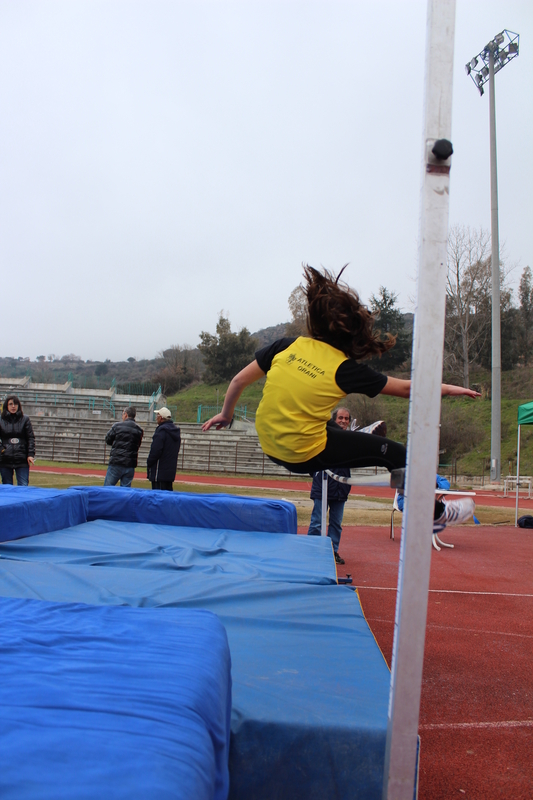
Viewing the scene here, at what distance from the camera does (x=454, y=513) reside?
9.18 ft

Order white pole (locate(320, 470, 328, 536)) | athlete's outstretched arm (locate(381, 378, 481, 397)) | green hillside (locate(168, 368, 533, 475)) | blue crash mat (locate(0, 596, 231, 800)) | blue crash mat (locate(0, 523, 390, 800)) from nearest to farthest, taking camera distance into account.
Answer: blue crash mat (locate(0, 596, 231, 800)) → blue crash mat (locate(0, 523, 390, 800)) → athlete's outstretched arm (locate(381, 378, 481, 397)) → white pole (locate(320, 470, 328, 536)) → green hillside (locate(168, 368, 533, 475))

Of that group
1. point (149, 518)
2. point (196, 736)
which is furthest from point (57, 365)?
point (196, 736)

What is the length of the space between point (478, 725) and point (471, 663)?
33.3 inches

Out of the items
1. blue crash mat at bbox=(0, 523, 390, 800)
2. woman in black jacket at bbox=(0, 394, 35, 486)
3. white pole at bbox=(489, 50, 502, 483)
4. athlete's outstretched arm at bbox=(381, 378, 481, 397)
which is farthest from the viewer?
white pole at bbox=(489, 50, 502, 483)

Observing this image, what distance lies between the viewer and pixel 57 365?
70.6 meters

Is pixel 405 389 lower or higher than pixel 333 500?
higher

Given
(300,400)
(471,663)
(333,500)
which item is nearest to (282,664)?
(300,400)

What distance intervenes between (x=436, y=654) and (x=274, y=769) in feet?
7.01

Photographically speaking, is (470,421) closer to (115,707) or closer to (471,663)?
(471,663)

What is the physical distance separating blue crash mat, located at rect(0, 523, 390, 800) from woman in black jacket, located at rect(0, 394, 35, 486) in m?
3.62

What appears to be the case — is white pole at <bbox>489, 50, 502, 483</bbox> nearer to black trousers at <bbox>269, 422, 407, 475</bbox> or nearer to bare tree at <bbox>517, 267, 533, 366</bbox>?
black trousers at <bbox>269, 422, 407, 475</bbox>

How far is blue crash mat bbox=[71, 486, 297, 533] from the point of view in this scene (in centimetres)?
528

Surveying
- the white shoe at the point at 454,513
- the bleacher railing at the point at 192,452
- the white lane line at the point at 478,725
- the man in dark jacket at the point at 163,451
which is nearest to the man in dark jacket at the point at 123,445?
the man in dark jacket at the point at 163,451

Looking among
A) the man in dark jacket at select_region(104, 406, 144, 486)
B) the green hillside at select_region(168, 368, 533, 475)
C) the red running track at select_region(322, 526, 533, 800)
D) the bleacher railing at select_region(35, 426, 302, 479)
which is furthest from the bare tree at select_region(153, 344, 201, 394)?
the red running track at select_region(322, 526, 533, 800)
